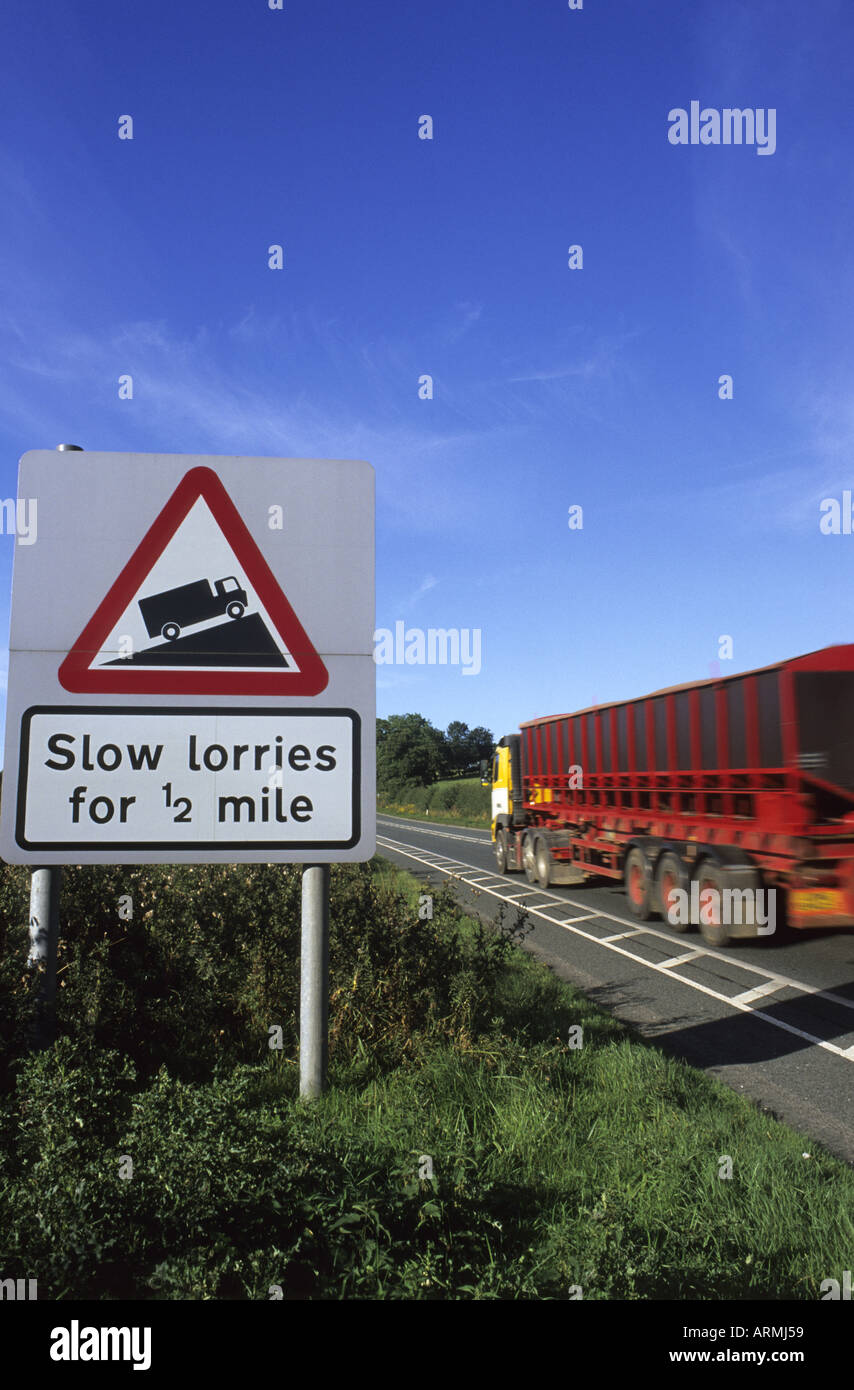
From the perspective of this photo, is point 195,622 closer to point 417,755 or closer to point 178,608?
point 178,608

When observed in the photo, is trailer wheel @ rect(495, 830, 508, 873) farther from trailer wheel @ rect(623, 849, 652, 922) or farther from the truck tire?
trailer wheel @ rect(623, 849, 652, 922)

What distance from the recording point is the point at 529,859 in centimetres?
1848

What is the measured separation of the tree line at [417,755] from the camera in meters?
88.3

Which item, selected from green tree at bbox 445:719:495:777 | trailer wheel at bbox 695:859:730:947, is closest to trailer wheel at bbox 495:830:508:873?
trailer wheel at bbox 695:859:730:947

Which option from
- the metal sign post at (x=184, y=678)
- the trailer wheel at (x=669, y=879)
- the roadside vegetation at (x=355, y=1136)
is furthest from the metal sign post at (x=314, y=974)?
the trailer wheel at (x=669, y=879)

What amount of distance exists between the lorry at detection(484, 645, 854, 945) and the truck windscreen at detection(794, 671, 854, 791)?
0.04 feet

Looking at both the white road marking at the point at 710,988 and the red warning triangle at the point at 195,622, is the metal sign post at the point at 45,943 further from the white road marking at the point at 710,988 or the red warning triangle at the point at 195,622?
the white road marking at the point at 710,988

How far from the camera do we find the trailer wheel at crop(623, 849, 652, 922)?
12.9 metres

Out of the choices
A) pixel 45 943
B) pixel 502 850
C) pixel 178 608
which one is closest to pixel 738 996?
pixel 45 943

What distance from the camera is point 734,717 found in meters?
10.8
